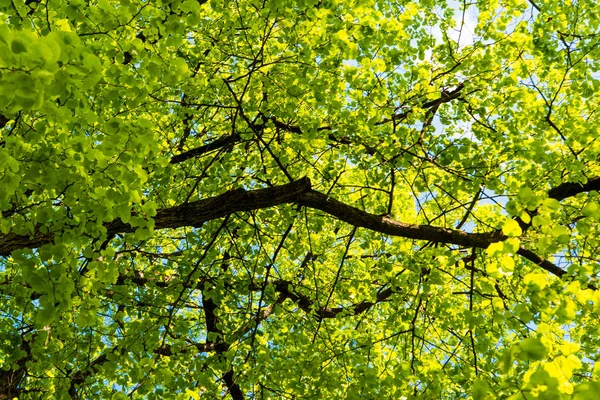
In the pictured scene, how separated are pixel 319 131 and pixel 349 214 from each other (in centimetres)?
145

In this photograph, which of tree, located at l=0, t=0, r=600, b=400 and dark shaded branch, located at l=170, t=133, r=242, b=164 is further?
dark shaded branch, located at l=170, t=133, r=242, b=164

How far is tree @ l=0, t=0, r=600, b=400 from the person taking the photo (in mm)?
3137

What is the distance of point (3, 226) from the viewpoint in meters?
3.29

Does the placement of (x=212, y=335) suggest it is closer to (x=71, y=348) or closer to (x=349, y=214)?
(x=71, y=348)

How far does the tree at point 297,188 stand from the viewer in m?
3.14

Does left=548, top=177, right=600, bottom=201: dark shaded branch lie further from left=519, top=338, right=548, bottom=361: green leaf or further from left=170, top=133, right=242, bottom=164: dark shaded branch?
left=170, top=133, right=242, bottom=164: dark shaded branch

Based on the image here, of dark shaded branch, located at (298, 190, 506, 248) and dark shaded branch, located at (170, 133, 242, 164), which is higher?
dark shaded branch, located at (170, 133, 242, 164)

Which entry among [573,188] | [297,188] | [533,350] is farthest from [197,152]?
[533,350]

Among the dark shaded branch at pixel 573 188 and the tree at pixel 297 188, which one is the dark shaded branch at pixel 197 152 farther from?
the dark shaded branch at pixel 573 188

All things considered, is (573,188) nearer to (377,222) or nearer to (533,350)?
(377,222)

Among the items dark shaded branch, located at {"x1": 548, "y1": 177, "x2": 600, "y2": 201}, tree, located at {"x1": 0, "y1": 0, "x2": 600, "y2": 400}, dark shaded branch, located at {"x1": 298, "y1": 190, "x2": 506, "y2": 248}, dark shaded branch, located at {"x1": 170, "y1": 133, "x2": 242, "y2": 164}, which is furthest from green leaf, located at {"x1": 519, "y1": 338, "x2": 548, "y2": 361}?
dark shaded branch, located at {"x1": 170, "y1": 133, "x2": 242, "y2": 164}

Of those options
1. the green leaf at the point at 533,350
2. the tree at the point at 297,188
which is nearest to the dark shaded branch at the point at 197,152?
the tree at the point at 297,188

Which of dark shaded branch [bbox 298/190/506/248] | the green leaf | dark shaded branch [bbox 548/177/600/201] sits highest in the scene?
dark shaded branch [bbox 548/177/600/201]

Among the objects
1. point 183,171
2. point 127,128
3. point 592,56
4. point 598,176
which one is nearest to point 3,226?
point 127,128
